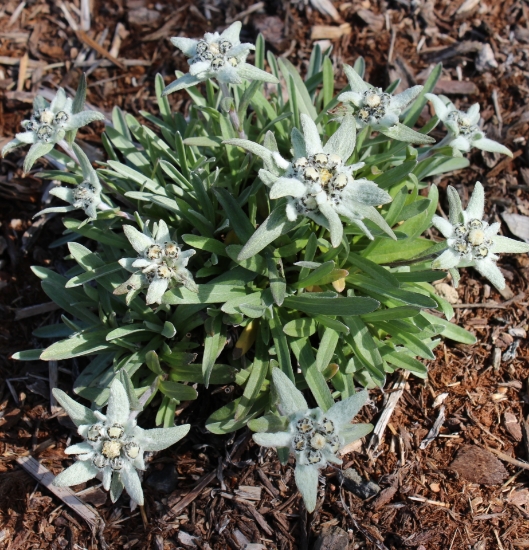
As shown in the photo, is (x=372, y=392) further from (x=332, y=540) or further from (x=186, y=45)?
(x=186, y=45)

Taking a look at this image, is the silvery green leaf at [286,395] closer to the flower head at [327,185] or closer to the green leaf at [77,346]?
the flower head at [327,185]

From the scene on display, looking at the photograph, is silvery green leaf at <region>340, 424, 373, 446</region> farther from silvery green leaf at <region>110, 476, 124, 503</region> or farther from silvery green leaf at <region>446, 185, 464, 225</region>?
silvery green leaf at <region>446, 185, 464, 225</region>

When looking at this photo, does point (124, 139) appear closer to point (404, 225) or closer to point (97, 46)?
point (97, 46)

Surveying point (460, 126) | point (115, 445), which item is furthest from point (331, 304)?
point (460, 126)

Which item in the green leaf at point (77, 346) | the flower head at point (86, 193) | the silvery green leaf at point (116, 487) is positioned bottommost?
the silvery green leaf at point (116, 487)

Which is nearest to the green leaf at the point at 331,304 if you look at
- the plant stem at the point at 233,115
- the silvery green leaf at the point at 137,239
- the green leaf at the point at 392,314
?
the green leaf at the point at 392,314

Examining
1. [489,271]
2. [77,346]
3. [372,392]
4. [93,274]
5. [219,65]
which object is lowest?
[372,392]

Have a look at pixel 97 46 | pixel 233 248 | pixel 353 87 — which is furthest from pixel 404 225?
pixel 97 46
